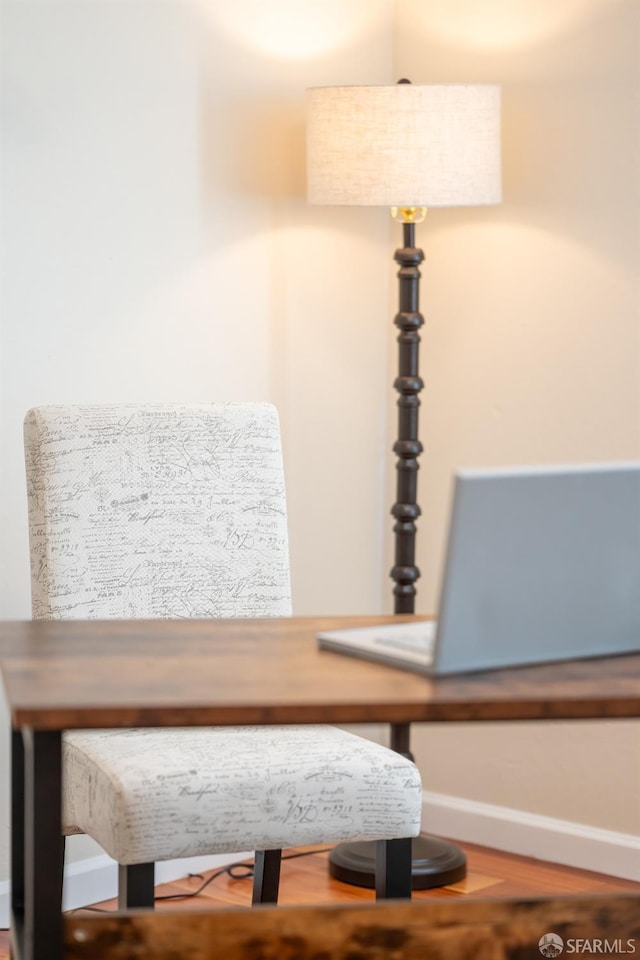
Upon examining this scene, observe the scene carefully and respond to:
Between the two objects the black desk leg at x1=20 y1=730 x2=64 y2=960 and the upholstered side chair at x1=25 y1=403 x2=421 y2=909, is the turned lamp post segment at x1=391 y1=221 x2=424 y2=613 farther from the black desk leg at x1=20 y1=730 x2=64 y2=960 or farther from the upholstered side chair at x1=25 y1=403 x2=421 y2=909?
the black desk leg at x1=20 y1=730 x2=64 y2=960

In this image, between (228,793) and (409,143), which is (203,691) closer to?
(228,793)

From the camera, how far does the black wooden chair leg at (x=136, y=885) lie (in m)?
1.94

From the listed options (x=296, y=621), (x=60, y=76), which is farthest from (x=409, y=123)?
(x=296, y=621)

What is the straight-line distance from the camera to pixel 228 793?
196cm

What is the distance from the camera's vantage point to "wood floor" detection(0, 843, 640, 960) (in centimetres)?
295

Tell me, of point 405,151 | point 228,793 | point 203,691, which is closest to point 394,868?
point 228,793

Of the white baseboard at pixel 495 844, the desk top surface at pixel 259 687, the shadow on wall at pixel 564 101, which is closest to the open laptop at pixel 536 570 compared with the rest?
the desk top surface at pixel 259 687

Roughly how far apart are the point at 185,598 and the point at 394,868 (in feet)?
1.91

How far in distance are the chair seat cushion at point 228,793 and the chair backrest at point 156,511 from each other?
0.88 ft

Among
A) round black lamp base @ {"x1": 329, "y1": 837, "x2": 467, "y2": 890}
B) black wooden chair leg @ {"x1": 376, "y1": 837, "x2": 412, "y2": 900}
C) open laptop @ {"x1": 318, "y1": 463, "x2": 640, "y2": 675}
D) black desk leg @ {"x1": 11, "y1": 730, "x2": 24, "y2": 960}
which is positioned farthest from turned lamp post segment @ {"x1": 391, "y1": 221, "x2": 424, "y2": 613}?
open laptop @ {"x1": 318, "y1": 463, "x2": 640, "y2": 675}

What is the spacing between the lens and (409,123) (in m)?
2.90

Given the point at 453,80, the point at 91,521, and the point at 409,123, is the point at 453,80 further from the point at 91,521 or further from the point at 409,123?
the point at 91,521

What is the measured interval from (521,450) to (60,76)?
1334mm

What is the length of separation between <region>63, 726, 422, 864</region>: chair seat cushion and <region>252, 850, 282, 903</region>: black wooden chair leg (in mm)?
243
